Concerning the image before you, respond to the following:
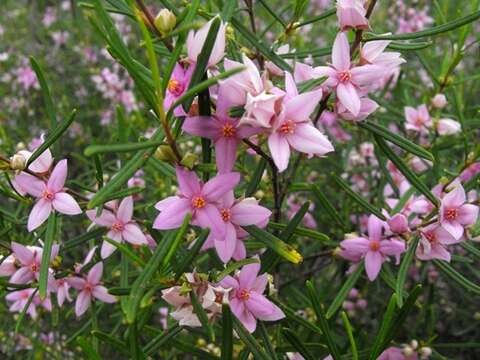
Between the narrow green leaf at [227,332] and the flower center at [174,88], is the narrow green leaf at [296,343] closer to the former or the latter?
the narrow green leaf at [227,332]

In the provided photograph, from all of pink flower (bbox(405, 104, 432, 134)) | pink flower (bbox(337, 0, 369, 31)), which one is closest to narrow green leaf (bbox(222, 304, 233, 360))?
pink flower (bbox(337, 0, 369, 31))

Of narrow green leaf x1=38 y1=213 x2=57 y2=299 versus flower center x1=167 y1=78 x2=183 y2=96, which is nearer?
flower center x1=167 y1=78 x2=183 y2=96

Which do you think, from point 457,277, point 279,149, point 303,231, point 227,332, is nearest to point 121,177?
point 279,149

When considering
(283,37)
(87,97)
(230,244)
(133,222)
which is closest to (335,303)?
(230,244)

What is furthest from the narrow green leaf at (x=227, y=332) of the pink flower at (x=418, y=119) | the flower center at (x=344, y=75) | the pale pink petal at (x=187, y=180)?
the pink flower at (x=418, y=119)

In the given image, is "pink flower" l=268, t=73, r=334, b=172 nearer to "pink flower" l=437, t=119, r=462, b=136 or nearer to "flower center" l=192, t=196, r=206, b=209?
"flower center" l=192, t=196, r=206, b=209

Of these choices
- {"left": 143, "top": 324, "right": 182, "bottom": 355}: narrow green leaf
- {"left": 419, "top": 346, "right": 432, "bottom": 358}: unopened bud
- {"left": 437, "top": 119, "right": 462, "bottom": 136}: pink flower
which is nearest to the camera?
{"left": 143, "top": 324, "right": 182, "bottom": 355}: narrow green leaf

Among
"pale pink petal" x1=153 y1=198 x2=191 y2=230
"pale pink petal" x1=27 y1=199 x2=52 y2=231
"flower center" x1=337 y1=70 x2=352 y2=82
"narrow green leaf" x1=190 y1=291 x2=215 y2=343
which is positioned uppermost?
"flower center" x1=337 y1=70 x2=352 y2=82

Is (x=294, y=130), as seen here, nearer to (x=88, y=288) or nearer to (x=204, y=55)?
(x=204, y=55)
